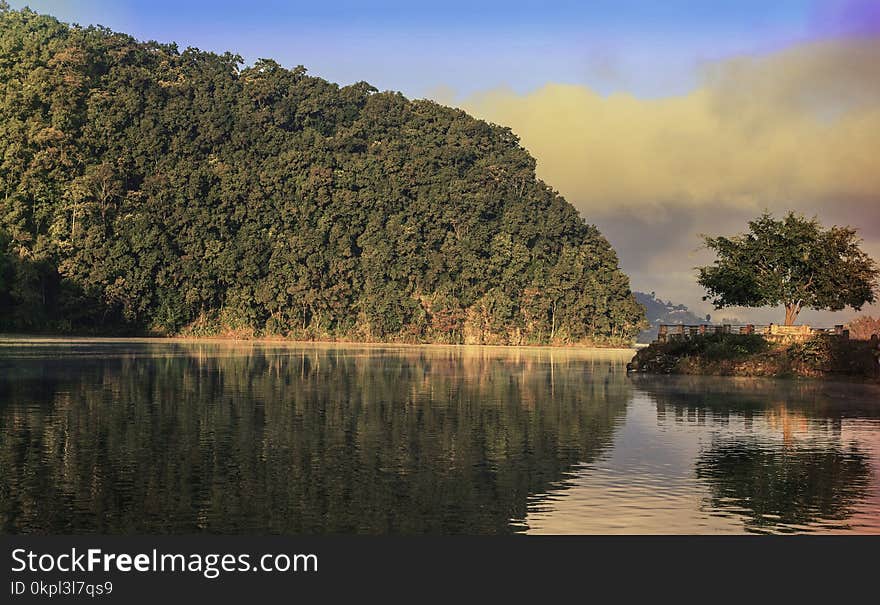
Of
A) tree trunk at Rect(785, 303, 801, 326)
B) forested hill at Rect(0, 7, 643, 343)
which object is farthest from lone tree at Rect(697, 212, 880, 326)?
forested hill at Rect(0, 7, 643, 343)

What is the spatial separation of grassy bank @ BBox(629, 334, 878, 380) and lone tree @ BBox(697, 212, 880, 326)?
570 centimetres

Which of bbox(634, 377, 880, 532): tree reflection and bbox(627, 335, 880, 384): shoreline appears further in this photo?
bbox(627, 335, 880, 384): shoreline

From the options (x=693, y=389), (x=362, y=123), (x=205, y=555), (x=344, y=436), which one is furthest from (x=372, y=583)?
(x=362, y=123)

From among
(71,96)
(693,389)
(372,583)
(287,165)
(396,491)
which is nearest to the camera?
(372,583)

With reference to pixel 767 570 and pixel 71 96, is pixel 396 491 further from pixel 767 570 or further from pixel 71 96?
pixel 71 96

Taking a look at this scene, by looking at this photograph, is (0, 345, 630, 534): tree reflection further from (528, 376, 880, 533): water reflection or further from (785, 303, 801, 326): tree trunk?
(785, 303, 801, 326): tree trunk

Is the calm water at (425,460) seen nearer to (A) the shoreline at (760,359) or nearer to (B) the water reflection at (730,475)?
(B) the water reflection at (730,475)

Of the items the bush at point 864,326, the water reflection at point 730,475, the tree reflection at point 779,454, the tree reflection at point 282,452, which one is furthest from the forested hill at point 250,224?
the water reflection at point 730,475

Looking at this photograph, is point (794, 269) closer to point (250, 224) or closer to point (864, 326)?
point (864, 326)

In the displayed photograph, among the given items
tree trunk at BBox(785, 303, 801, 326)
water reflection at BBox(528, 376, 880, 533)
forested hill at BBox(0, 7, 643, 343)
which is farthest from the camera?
forested hill at BBox(0, 7, 643, 343)

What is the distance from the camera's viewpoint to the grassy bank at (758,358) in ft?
167

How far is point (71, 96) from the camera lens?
117188 millimetres

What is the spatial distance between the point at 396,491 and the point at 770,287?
47597mm

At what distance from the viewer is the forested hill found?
111 m
